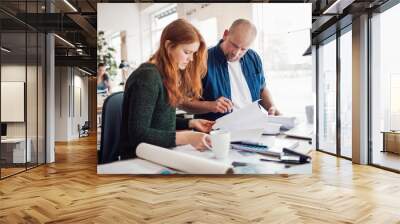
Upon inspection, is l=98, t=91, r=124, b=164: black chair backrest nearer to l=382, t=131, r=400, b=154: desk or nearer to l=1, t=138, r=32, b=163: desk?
l=1, t=138, r=32, b=163: desk

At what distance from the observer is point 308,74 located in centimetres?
562

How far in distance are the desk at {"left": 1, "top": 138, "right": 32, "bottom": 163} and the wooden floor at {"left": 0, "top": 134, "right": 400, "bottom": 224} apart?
1.01ft

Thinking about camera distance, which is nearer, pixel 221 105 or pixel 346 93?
pixel 221 105

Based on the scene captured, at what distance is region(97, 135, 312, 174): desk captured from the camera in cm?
545

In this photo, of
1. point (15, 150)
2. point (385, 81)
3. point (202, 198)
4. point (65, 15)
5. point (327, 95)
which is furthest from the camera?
point (327, 95)

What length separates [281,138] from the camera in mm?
5516

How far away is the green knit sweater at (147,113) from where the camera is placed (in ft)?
17.3

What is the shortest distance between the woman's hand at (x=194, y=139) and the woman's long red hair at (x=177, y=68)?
17.7 inches

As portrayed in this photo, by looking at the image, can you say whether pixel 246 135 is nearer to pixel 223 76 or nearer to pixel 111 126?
pixel 223 76

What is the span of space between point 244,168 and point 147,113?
160 centimetres

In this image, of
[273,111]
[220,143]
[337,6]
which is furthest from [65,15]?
[337,6]

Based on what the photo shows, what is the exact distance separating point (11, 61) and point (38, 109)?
1.33 metres

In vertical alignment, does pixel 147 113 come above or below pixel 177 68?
below

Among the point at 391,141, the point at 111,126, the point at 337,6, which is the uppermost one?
the point at 337,6
